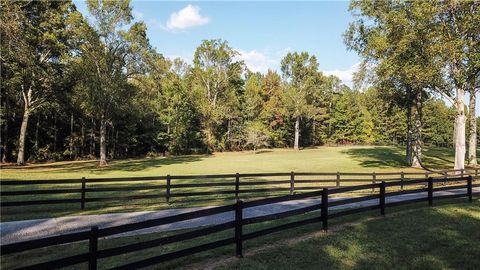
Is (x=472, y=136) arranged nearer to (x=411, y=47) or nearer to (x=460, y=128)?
(x=460, y=128)

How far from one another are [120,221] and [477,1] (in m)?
27.1

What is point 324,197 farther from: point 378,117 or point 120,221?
point 378,117

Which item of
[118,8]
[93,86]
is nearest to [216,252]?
[93,86]

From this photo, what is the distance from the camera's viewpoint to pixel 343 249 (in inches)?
348

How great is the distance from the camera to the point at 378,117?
365 feet

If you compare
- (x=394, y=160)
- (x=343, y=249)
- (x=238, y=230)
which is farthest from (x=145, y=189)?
(x=394, y=160)

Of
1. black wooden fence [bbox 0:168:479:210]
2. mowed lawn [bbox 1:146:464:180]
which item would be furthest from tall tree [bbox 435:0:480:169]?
mowed lawn [bbox 1:146:464:180]

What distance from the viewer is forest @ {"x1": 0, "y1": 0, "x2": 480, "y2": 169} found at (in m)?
27.2

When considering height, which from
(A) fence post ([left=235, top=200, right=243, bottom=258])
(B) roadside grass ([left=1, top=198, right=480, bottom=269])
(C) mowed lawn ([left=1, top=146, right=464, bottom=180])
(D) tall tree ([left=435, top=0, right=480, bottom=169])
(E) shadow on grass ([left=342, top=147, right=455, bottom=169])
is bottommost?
(C) mowed lawn ([left=1, top=146, right=464, bottom=180])

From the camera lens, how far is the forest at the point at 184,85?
1073 inches

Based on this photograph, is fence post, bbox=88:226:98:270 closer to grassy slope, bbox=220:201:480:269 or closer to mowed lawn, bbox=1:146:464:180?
grassy slope, bbox=220:201:480:269

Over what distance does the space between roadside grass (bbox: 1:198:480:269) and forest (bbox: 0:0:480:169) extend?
715 inches

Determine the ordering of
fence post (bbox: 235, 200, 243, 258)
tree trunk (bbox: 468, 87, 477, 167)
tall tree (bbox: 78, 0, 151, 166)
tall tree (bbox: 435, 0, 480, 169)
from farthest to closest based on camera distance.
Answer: tall tree (bbox: 78, 0, 151, 166) → tree trunk (bbox: 468, 87, 477, 167) → tall tree (bbox: 435, 0, 480, 169) → fence post (bbox: 235, 200, 243, 258)

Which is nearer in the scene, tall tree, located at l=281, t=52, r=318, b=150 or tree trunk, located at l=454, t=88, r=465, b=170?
tree trunk, located at l=454, t=88, r=465, b=170
